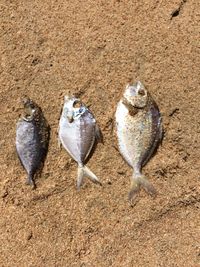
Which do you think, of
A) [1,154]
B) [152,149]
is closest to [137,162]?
[152,149]

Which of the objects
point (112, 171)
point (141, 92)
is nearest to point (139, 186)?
point (112, 171)

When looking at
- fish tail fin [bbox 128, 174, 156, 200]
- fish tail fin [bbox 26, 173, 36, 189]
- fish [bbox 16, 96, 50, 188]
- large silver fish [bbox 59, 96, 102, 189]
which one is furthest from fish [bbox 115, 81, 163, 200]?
fish tail fin [bbox 26, 173, 36, 189]

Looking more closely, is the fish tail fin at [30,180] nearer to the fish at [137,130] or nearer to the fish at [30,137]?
the fish at [30,137]

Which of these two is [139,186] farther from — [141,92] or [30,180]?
[30,180]

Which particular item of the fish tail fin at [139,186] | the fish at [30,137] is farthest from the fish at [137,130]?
the fish at [30,137]

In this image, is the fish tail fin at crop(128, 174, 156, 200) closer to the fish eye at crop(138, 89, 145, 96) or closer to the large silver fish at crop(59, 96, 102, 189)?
the large silver fish at crop(59, 96, 102, 189)

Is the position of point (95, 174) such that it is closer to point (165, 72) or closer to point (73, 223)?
point (73, 223)
